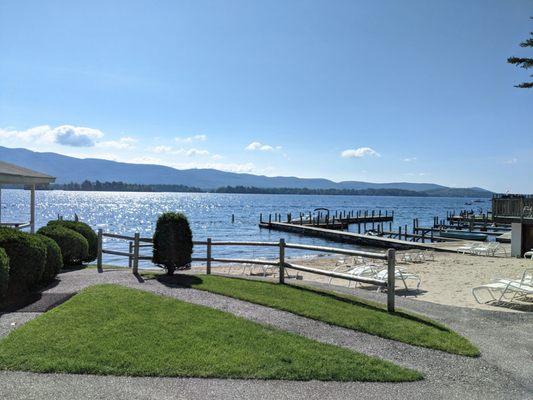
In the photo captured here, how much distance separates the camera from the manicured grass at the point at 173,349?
5777 mm

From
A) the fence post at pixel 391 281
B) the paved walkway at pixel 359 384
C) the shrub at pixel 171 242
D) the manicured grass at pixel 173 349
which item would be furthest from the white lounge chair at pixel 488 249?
the manicured grass at pixel 173 349

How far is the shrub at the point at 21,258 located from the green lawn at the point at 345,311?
316 centimetres

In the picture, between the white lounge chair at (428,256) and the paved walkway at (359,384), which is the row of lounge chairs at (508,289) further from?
the white lounge chair at (428,256)

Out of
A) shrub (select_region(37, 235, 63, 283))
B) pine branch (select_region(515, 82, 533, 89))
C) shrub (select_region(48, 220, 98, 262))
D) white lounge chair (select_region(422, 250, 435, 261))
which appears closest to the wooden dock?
white lounge chair (select_region(422, 250, 435, 261))

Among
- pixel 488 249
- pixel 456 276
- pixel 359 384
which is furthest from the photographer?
pixel 488 249

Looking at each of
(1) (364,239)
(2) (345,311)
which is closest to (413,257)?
(2) (345,311)

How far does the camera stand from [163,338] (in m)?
6.80

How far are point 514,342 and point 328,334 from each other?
298 centimetres

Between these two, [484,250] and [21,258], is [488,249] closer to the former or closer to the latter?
[484,250]

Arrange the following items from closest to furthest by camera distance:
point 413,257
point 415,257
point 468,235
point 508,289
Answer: point 508,289, point 415,257, point 413,257, point 468,235

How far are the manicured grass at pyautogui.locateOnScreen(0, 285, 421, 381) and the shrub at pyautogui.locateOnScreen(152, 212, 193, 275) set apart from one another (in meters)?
4.17

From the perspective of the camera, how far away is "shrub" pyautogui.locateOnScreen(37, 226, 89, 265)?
15172mm

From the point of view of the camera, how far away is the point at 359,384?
561cm

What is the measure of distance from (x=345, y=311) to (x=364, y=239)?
32.5 metres
